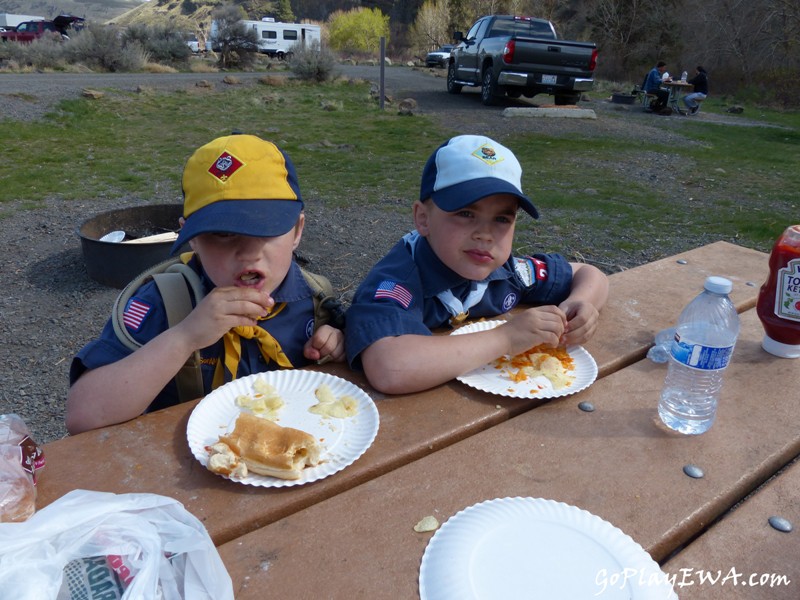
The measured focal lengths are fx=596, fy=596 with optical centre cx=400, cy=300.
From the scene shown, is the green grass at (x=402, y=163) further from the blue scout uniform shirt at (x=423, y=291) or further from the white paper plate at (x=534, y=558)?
the white paper plate at (x=534, y=558)

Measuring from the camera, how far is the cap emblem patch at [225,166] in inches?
67.1

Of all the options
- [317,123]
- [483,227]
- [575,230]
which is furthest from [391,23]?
[483,227]

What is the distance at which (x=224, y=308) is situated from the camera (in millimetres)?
1545

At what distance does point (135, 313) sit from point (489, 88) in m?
15.8

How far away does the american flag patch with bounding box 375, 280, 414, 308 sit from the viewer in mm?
1823

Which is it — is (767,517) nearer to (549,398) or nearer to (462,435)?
(549,398)

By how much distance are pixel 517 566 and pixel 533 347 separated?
0.85 m

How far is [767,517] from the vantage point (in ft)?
3.88

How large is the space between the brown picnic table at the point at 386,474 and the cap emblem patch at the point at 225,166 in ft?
2.11

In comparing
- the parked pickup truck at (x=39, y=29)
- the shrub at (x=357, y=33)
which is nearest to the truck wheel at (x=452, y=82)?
the parked pickup truck at (x=39, y=29)

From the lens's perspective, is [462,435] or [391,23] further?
[391,23]

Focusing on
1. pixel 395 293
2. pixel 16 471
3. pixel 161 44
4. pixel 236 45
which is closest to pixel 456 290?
pixel 395 293

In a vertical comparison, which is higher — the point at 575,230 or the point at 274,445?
the point at 274,445

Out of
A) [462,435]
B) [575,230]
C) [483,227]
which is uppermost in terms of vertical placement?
[483,227]
